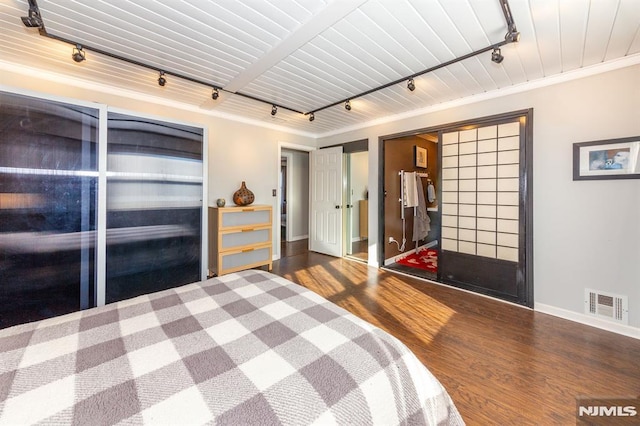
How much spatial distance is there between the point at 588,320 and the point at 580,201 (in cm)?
112

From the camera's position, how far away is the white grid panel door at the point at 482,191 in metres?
2.84

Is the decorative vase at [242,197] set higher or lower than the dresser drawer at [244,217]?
higher

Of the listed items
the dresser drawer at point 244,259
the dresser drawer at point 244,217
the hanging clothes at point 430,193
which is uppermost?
the hanging clothes at point 430,193

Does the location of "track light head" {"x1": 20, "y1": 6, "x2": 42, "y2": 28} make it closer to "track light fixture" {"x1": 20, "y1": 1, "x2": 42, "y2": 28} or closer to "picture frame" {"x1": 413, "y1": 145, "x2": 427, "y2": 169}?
"track light fixture" {"x1": 20, "y1": 1, "x2": 42, "y2": 28}

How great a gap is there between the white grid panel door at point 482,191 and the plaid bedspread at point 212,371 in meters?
2.61

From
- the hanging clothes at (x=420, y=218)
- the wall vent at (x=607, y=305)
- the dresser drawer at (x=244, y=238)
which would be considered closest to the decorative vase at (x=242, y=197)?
the dresser drawer at (x=244, y=238)

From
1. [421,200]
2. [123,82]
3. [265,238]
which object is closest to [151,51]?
[123,82]

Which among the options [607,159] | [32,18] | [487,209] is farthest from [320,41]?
[607,159]

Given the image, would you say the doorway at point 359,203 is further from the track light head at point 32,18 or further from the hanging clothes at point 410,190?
the track light head at point 32,18

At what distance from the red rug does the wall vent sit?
1.67 meters

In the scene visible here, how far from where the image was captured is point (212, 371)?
0.78 m

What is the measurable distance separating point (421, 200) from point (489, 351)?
130 inches

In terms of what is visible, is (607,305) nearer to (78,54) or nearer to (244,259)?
(244,259)

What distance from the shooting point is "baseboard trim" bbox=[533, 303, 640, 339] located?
2.15 metres
